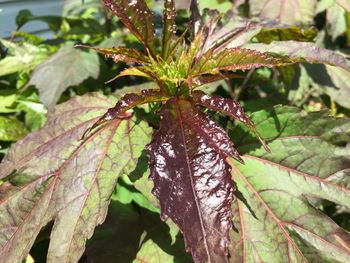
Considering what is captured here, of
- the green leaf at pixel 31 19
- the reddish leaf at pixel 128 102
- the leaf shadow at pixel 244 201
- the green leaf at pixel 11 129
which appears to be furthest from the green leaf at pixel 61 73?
the leaf shadow at pixel 244 201

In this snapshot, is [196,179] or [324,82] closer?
[196,179]

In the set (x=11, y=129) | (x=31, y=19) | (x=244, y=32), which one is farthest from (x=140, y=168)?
(x=31, y=19)

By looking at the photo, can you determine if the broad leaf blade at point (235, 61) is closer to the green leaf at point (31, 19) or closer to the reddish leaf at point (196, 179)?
the reddish leaf at point (196, 179)

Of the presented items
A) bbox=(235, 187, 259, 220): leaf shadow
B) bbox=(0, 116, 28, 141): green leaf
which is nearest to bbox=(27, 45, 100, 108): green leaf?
bbox=(0, 116, 28, 141): green leaf

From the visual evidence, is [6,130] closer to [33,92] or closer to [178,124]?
[33,92]

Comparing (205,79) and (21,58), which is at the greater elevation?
(205,79)

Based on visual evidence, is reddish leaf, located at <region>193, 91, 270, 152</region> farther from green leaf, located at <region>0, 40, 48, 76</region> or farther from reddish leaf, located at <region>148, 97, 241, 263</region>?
green leaf, located at <region>0, 40, 48, 76</region>

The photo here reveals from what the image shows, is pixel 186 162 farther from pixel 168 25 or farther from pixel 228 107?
pixel 168 25
